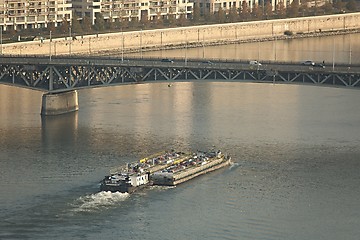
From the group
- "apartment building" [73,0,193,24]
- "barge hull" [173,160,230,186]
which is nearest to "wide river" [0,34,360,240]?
"barge hull" [173,160,230,186]

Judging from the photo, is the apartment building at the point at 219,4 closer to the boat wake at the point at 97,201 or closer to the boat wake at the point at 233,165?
the boat wake at the point at 233,165

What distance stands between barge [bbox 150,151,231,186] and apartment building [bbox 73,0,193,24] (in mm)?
58212

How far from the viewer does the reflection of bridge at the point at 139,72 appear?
78.4 m

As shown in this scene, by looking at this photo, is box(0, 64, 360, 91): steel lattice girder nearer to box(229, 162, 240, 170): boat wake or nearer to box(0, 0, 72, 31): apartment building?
box(229, 162, 240, 170): boat wake

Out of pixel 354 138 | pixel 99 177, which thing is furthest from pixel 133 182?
pixel 354 138

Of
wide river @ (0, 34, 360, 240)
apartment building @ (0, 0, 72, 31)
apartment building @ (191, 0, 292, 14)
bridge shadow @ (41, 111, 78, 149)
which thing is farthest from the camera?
apartment building @ (191, 0, 292, 14)

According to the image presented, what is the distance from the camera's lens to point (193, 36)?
12862 cm

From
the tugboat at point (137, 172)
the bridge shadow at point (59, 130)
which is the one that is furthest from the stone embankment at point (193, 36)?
the tugboat at point (137, 172)

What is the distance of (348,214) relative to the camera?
61.4m

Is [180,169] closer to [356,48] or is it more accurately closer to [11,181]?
[11,181]

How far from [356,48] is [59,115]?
45.1 m

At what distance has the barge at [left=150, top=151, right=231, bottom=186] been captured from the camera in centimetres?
6694

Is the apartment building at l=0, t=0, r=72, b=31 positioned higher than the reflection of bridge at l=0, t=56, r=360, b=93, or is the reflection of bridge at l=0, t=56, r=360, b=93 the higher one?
the apartment building at l=0, t=0, r=72, b=31

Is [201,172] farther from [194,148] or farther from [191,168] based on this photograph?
[194,148]
